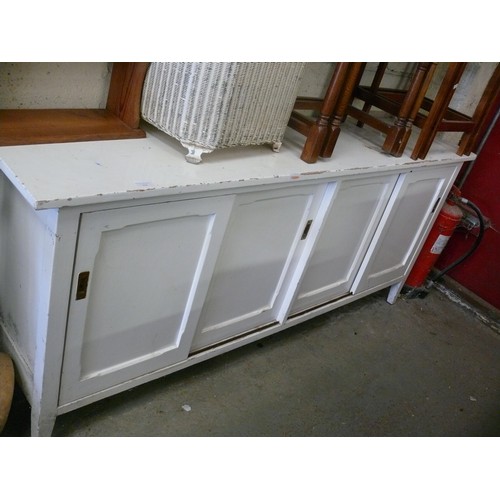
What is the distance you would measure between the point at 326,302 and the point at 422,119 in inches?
34.5

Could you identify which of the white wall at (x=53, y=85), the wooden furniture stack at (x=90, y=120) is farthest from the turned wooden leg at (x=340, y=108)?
the white wall at (x=53, y=85)

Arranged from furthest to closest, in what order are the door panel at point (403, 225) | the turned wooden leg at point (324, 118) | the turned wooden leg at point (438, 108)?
the door panel at point (403, 225), the turned wooden leg at point (438, 108), the turned wooden leg at point (324, 118)

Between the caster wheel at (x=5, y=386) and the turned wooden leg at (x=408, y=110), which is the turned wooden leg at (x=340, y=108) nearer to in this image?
the turned wooden leg at (x=408, y=110)

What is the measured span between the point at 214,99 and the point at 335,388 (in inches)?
51.3

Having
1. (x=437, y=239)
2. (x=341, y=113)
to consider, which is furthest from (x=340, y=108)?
(x=437, y=239)

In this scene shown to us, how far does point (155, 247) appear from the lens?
4.17 ft

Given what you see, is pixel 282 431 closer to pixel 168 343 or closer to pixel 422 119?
pixel 168 343

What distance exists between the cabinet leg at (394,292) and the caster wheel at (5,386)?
1.94 meters

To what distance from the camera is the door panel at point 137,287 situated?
3.81 feet

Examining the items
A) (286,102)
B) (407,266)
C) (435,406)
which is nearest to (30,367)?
(286,102)

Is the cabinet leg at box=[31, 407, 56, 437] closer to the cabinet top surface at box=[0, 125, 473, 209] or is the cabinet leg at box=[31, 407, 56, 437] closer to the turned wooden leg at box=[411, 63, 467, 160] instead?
the cabinet top surface at box=[0, 125, 473, 209]

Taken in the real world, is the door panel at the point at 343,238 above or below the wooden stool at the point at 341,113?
→ below

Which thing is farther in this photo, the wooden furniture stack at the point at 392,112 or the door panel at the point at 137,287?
the wooden furniture stack at the point at 392,112

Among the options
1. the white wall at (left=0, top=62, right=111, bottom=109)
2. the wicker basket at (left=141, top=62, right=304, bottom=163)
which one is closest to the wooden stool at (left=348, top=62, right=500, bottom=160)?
the wicker basket at (left=141, top=62, right=304, bottom=163)
